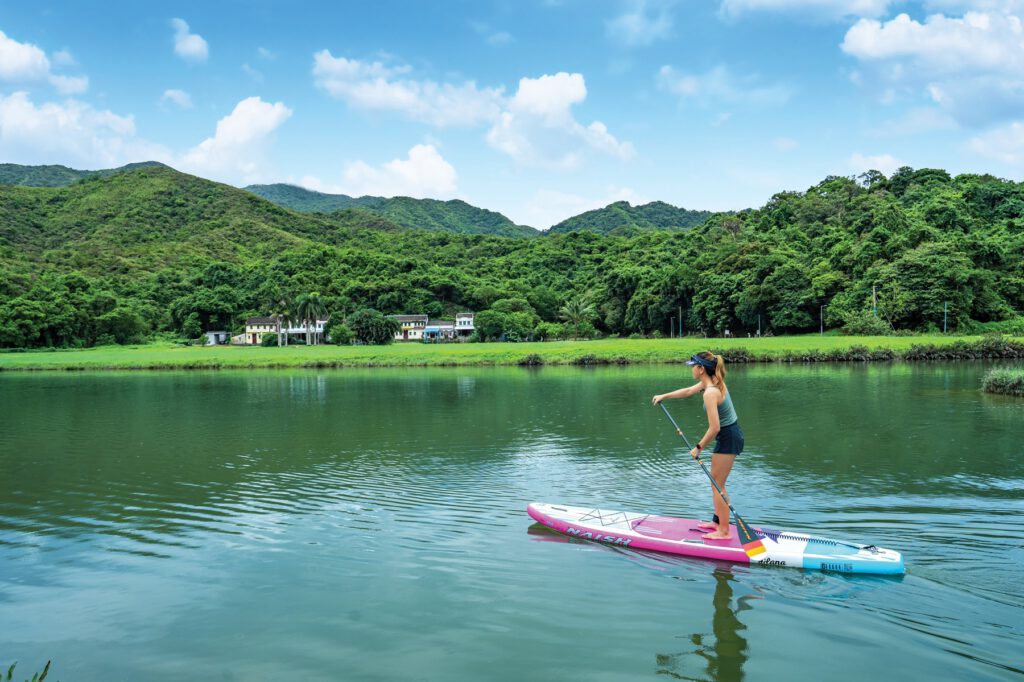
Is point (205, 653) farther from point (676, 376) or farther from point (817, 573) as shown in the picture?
point (676, 376)

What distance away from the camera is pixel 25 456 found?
1800cm

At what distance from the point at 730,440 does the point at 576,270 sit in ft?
482

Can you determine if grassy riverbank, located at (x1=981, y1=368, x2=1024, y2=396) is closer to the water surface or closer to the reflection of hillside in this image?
the reflection of hillside

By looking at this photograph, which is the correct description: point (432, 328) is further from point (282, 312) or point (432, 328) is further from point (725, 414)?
point (725, 414)

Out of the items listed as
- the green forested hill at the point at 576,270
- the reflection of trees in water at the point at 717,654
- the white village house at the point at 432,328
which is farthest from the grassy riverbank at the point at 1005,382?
the white village house at the point at 432,328

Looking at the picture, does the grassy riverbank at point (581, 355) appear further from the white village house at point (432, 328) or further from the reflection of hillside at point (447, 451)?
the white village house at point (432, 328)

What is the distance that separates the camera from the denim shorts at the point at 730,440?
28.7 feet

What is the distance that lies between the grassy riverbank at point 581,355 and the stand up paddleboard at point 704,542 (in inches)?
1884

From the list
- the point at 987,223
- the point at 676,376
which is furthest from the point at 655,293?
the point at 676,376

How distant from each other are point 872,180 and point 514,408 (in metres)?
138

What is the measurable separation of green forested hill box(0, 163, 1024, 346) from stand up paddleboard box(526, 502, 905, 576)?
7309 cm

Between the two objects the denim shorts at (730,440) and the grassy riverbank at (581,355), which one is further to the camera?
the grassy riverbank at (581,355)

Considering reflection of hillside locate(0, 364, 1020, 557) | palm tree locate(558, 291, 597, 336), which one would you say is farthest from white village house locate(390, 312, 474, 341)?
reflection of hillside locate(0, 364, 1020, 557)

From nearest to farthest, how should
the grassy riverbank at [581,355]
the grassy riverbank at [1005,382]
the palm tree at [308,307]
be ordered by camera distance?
the grassy riverbank at [1005,382] < the grassy riverbank at [581,355] < the palm tree at [308,307]
